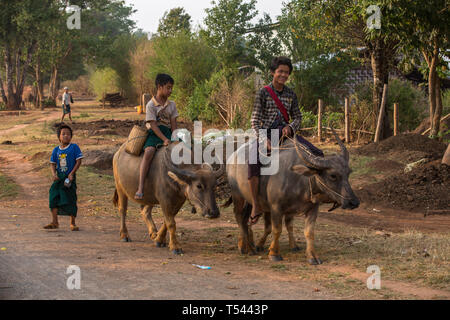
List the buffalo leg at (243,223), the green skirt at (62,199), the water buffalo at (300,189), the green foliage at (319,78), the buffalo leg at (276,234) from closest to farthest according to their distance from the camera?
the water buffalo at (300,189)
the buffalo leg at (276,234)
the buffalo leg at (243,223)
the green skirt at (62,199)
the green foliage at (319,78)

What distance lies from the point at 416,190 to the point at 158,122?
7382 millimetres

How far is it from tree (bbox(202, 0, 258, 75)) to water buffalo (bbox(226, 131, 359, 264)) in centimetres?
2529

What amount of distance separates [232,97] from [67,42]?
23.5 meters

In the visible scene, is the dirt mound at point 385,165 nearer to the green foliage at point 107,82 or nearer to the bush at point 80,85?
the green foliage at point 107,82

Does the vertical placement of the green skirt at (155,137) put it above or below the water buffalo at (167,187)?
above

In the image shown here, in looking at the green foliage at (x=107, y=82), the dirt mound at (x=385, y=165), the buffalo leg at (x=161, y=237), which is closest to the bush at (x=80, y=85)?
the green foliage at (x=107, y=82)

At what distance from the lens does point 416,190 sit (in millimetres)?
12641

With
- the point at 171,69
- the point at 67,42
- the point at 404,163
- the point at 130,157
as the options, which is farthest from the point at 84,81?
the point at 130,157

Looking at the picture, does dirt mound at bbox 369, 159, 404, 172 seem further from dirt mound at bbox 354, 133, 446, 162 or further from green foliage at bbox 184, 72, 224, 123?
green foliage at bbox 184, 72, 224, 123

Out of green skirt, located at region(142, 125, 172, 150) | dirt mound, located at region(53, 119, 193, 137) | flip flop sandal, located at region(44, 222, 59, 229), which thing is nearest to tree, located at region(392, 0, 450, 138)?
green skirt, located at region(142, 125, 172, 150)

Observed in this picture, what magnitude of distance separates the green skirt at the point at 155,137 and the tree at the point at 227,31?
964 inches

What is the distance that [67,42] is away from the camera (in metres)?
43.4

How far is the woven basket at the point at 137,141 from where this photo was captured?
25.8ft

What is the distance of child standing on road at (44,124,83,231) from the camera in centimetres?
874
